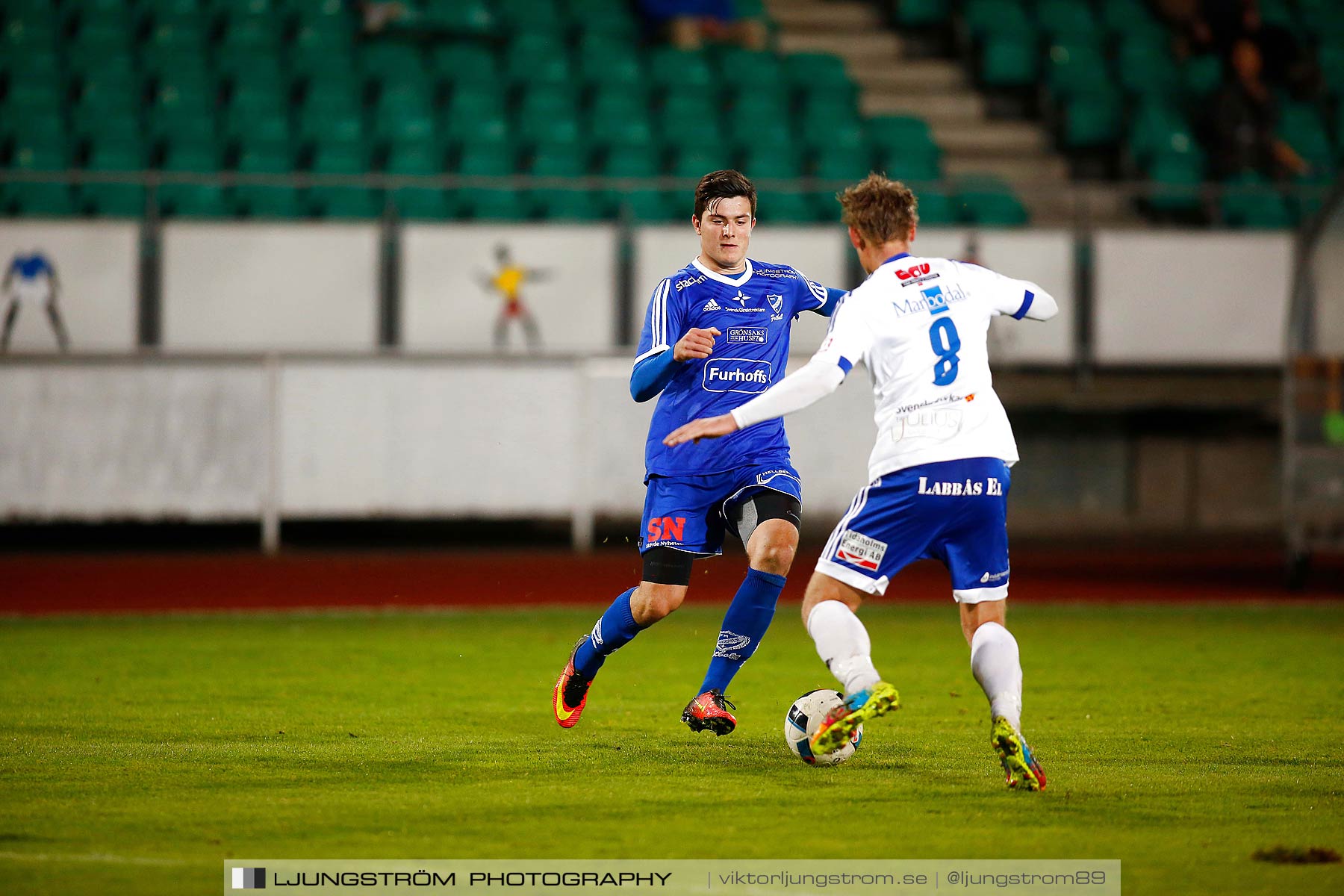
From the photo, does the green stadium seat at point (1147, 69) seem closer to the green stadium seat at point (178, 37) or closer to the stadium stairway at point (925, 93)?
the stadium stairway at point (925, 93)

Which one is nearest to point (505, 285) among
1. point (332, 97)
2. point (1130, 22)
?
point (332, 97)

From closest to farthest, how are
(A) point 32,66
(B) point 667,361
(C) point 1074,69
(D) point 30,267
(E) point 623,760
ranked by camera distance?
(E) point 623,760, (B) point 667,361, (D) point 30,267, (A) point 32,66, (C) point 1074,69

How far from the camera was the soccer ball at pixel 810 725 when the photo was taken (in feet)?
19.2

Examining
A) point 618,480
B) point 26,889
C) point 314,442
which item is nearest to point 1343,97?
point 618,480

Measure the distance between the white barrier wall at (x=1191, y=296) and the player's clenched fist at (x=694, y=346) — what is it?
10954 millimetres

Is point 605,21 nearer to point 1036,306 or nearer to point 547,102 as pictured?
point 547,102

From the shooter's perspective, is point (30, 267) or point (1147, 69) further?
point (1147, 69)

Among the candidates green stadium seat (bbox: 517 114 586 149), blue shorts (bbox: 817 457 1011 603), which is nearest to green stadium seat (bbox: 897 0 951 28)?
green stadium seat (bbox: 517 114 586 149)

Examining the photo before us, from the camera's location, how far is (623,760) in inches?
238

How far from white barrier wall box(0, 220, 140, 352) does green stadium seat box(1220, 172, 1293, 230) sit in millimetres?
10852

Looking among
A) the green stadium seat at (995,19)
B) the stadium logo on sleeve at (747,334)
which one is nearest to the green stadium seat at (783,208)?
the green stadium seat at (995,19)

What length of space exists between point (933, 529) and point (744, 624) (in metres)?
1.19

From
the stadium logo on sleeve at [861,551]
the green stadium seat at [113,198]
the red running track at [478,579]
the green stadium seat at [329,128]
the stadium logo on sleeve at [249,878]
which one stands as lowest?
the red running track at [478,579]

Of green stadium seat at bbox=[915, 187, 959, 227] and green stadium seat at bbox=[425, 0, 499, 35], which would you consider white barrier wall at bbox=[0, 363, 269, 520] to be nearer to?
green stadium seat at bbox=[425, 0, 499, 35]
